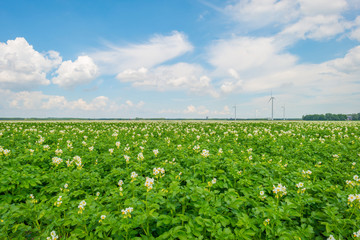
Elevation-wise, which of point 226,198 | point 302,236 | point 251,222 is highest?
point 226,198

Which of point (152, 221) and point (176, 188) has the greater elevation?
point (176, 188)

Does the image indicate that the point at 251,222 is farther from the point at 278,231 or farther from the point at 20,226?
the point at 20,226

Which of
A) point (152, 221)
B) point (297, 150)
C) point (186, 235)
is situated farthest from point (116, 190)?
point (297, 150)

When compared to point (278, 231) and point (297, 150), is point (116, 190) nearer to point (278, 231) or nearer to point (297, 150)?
point (278, 231)

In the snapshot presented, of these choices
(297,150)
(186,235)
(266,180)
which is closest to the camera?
(186,235)

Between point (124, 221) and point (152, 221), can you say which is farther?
point (152, 221)

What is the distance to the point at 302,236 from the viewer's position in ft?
11.3

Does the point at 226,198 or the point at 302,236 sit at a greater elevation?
the point at 226,198

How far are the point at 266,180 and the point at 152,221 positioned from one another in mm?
3421

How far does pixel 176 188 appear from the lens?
3.98 meters

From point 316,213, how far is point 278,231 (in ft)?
4.69

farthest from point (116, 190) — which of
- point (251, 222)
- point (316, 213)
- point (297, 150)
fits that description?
point (297, 150)

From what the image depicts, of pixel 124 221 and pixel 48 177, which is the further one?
pixel 48 177

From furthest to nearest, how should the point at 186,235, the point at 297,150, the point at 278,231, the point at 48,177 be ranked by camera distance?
1. the point at 297,150
2. the point at 48,177
3. the point at 278,231
4. the point at 186,235
